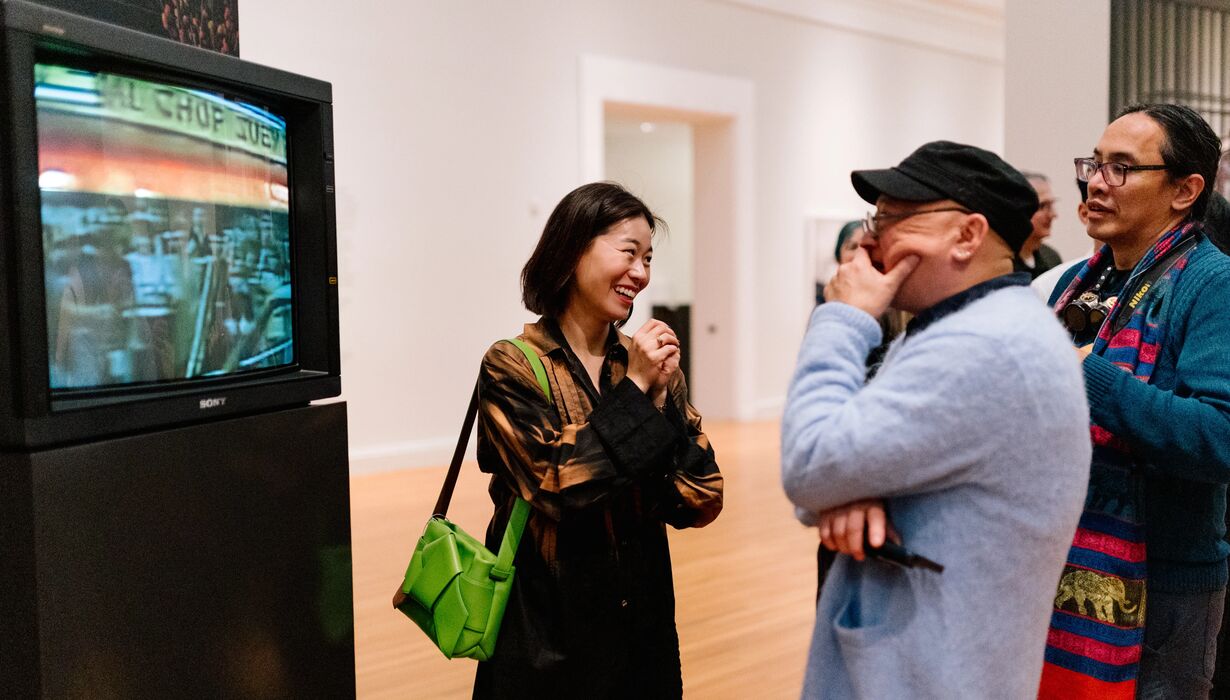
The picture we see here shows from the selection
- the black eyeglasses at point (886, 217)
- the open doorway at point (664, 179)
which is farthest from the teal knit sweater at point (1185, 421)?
the open doorway at point (664, 179)

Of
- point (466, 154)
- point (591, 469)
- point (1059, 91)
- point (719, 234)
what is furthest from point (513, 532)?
point (719, 234)

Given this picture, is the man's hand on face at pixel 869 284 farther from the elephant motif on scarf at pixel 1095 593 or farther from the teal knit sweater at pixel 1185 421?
the elephant motif on scarf at pixel 1095 593

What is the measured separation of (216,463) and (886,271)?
122 cm

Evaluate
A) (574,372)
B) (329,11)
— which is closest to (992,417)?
(574,372)

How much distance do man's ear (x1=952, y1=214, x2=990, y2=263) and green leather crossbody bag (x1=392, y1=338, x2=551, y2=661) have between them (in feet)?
3.02

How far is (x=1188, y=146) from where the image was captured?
1.97m

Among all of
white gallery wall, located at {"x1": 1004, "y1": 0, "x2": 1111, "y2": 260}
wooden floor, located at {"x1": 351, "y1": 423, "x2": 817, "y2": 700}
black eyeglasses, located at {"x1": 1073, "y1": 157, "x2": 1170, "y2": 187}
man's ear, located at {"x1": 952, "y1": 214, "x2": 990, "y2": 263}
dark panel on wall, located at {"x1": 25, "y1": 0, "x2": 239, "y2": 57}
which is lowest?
wooden floor, located at {"x1": 351, "y1": 423, "x2": 817, "y2": 700}

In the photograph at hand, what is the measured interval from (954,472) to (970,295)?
24 centimetres

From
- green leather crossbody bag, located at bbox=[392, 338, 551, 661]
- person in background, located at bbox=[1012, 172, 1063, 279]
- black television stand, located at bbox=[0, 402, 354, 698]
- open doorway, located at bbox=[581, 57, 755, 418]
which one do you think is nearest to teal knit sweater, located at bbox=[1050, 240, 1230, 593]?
green leather crossbody bag, located at bbox=[392, 338, 551, 661]

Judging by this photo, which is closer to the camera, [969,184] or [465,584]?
[969,184]

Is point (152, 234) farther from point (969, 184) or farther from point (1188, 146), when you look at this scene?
point (1188, 146)

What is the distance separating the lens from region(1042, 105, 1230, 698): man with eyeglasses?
178cm

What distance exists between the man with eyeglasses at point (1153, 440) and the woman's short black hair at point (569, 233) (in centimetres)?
93

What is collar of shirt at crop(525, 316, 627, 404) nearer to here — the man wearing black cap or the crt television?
the crt television
